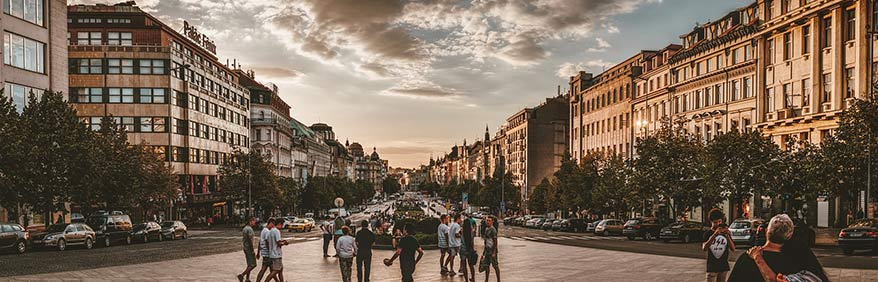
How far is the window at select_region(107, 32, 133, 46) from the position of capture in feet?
243

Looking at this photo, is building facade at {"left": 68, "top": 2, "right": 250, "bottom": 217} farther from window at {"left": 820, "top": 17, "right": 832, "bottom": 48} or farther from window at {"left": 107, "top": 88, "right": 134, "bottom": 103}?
window at {"left": 820, "top": 17, "right": 832, "bottom": 48}

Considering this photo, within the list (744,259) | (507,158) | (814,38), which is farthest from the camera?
(507,158)

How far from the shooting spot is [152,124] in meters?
72.8

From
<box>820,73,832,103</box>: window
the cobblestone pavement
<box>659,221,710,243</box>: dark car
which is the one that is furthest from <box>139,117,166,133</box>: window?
<box>820,73,832,103</box>: window

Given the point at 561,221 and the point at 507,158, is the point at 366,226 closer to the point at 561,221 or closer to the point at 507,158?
the point at 561,221

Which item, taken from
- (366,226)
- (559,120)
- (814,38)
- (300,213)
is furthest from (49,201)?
(559,120)

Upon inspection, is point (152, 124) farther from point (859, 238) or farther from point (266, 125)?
point (859, 238)

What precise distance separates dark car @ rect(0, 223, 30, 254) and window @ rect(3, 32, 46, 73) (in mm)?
A: 16963

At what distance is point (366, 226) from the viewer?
17453mm

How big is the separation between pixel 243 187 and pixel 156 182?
18.7 metres

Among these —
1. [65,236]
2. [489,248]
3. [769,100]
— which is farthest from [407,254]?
[769,100]

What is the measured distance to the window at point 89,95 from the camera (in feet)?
232

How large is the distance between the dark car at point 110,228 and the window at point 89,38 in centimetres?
3825

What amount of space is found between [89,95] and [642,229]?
5242cm
